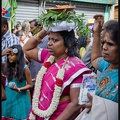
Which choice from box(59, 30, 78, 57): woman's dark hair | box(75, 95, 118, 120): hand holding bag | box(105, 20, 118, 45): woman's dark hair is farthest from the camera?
box(59, 30, 78, 57): woman's dark hair

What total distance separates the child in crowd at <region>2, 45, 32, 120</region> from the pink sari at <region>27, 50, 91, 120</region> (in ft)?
4.29

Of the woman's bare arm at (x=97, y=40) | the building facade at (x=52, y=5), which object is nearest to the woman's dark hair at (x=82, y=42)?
the woman's bare arm at (x=97, y=40)

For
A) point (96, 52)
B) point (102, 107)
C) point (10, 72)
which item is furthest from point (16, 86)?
point (102, 107)

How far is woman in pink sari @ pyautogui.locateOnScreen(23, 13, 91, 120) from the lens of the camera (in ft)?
8.76

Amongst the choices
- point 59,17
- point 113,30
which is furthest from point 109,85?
point 59,17

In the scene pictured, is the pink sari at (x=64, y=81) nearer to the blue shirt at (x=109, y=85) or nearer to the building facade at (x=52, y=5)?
the blue shirt at (x=109, y=85)

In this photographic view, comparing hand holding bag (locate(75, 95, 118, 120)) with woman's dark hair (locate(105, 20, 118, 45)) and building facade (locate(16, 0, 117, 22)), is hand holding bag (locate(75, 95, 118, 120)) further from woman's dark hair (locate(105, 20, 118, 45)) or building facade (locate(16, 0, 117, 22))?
building facade (locate(16, 0, 117, 22))

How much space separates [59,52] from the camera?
9.18 feet

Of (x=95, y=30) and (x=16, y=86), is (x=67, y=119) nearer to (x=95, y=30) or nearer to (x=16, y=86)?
(x=95, y=30)

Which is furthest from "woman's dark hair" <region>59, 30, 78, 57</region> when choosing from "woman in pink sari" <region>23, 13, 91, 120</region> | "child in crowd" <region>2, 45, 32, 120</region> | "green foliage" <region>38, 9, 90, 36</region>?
"child in crowd" <region>2, 45, 32, 120</region>

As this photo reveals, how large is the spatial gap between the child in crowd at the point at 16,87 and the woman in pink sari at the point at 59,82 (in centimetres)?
127

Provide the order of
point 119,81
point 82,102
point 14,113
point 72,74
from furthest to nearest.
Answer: point 14,113
point 72,74
point 82,102
point 119,81

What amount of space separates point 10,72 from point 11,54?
0.27 m

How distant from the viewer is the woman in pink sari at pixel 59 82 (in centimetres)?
267
